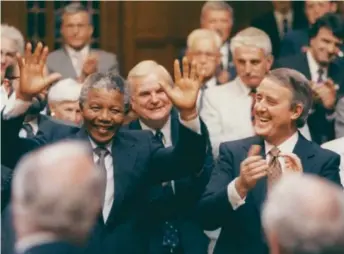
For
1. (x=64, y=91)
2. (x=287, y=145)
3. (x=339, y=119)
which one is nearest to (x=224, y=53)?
(x=339, y=119)

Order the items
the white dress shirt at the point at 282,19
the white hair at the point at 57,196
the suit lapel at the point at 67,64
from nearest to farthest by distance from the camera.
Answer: the white hair at the point at 57,196
the suit lapel at the point at 67,64
the white dress shirt at the point at 282,19

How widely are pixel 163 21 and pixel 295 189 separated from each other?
242 inches

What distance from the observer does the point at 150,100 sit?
697cm

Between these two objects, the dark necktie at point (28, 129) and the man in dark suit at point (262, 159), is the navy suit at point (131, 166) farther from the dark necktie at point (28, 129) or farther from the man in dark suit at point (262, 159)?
the dark necktie at point (28, 129)

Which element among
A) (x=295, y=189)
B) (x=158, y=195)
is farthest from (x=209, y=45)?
(x=295, y=189)

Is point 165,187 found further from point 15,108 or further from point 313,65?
point 313,65

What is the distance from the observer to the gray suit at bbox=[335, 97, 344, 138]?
7699 millimetres

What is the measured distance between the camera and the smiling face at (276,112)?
248 inches

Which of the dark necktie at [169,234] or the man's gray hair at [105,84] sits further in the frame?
the dark necktie at [169,234]

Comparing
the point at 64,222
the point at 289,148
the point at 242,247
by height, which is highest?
the point at 64,222

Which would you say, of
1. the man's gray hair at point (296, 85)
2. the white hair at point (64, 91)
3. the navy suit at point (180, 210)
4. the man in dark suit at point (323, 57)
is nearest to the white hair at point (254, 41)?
the man in dark suit at point (323, 57)

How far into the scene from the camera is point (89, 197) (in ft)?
12.7

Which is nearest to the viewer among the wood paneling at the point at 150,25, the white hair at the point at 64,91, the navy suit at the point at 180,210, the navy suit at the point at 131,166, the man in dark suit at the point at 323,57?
the navy suit at the point at 131,166

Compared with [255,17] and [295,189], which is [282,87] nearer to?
[295,189]
